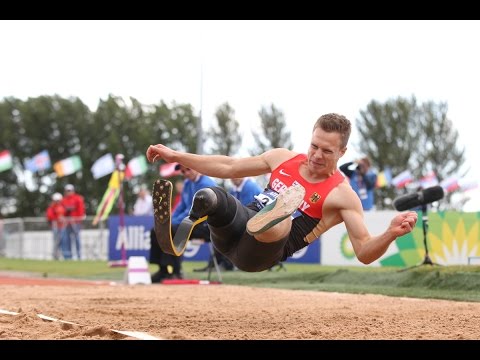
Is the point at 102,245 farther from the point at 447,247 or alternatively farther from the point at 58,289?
the point at 58,289

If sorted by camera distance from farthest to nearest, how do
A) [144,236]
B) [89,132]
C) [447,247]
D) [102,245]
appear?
[89,132]
[102,245]
[144,236]
[447,247]

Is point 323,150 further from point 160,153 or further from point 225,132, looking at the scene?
point 225,132

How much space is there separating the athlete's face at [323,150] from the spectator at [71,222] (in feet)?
60.1

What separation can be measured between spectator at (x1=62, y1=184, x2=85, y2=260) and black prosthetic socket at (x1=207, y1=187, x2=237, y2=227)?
18.4 m

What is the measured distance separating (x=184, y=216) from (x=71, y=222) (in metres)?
11.9

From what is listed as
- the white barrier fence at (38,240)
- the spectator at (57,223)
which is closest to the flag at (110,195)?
the white barrier fence at (38,240)

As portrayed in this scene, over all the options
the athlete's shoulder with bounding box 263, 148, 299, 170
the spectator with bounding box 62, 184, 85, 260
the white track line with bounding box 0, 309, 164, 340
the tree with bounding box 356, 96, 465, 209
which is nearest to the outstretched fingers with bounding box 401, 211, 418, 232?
the athlete's shoulder with bounding box 263, 148, 299, 170

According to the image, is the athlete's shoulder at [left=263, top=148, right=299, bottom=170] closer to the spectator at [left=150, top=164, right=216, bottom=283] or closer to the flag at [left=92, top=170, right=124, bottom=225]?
the spectator at [left=150, top=164, right=216, bottom=283]

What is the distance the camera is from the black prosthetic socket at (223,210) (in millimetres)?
6594

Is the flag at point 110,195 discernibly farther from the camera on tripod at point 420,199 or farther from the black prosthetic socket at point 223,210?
the black prosthetic socket at point 223,210

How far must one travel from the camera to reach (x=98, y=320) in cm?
746

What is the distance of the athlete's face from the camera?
6.85m

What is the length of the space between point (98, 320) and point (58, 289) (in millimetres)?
4927
